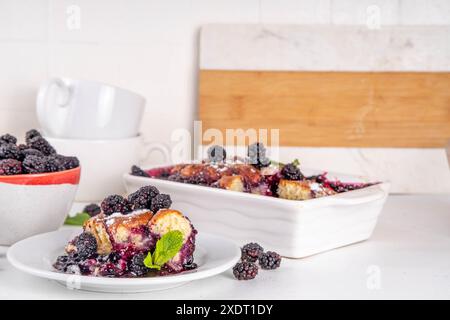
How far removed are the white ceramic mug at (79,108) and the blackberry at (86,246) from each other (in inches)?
21.6

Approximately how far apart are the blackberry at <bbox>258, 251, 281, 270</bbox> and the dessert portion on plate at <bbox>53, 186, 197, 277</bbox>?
0.38 feet

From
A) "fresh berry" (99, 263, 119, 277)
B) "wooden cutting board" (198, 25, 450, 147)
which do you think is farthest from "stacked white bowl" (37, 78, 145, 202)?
"fresh berry" (99, 263, 119, 277)

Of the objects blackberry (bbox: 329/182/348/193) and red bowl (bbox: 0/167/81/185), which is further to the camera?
blackberry (bbox: 329/182/348/193)

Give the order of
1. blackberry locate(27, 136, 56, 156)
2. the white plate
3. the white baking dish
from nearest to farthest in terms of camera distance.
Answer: the white plate < the white baking dish < blackberry locate(27, 136, 56, 156)

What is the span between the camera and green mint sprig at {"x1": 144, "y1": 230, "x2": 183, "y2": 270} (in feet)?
3.21

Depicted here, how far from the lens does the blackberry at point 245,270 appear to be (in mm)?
1032

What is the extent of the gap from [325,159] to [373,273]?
704 millimetres

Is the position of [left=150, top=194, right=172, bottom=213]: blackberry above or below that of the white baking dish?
above

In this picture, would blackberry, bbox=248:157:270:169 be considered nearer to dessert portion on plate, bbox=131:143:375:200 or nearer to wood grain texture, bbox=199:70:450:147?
dessert portion on plate, bbox=131:143:375:200

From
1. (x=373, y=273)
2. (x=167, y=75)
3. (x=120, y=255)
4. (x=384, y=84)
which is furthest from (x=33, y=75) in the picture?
(x=373, y=273)

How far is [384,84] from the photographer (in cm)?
177

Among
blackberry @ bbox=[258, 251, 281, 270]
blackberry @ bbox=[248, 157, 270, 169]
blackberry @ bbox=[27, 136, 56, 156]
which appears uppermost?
blackberry @ bbox=[27, 136, 56, 156]

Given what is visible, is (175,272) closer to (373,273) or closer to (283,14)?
(373,273)

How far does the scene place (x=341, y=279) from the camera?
1.06 metres
